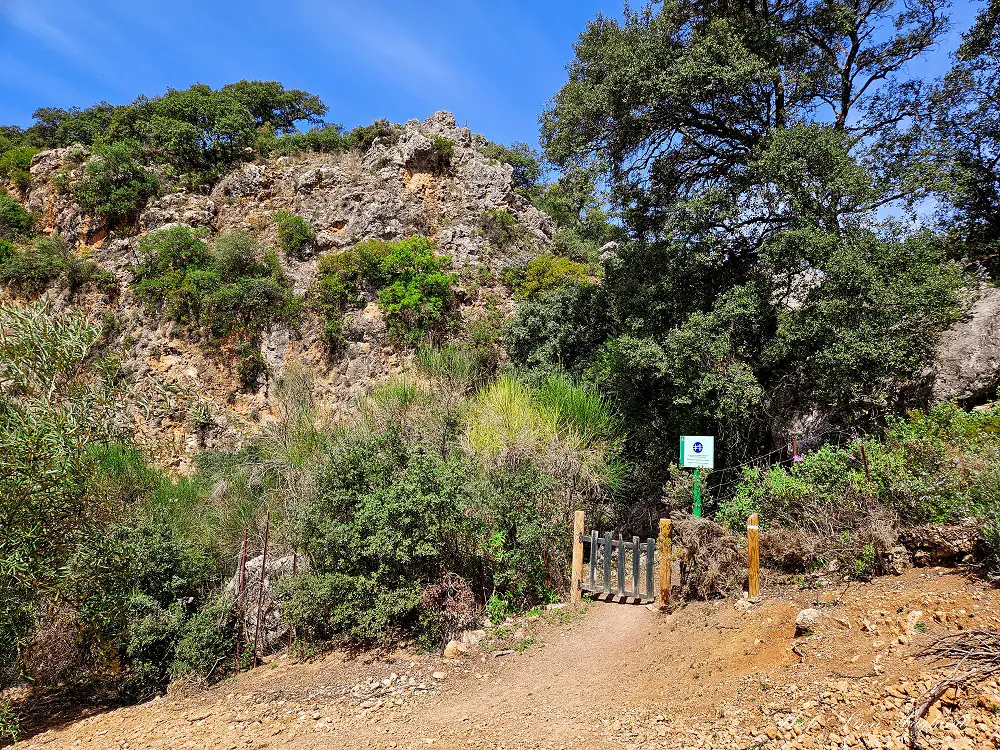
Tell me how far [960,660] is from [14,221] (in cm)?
2815

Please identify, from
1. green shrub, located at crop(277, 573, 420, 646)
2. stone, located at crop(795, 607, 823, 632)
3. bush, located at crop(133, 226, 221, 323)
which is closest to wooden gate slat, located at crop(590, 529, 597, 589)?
green shrub, located at crop(277, 573, 420, 646)

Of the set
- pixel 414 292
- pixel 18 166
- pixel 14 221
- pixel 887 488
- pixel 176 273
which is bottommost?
pixel 887 488

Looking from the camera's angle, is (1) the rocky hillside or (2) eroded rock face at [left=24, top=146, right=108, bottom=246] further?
(2) eroded rock face at [left=24, top=146, right=108, bottom=246]

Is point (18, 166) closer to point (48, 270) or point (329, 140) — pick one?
point (48, 270)

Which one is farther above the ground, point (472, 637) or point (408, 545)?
point (408, 545)

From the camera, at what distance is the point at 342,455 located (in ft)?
27.5

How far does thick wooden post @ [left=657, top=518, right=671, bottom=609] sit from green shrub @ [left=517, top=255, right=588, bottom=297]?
933cm

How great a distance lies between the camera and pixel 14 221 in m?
21.3

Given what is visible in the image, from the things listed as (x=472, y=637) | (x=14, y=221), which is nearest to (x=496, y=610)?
(x=472, y=637)

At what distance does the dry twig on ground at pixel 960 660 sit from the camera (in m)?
3.70

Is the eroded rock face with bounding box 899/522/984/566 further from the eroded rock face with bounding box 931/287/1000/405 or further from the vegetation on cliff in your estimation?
the eroded rock face with bounding box 931/287/1000/405

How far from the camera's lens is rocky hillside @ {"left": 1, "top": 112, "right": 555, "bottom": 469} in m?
17.1

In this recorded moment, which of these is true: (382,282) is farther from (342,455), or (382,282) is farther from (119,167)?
(119,167)

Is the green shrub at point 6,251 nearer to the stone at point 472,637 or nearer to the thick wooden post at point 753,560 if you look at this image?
the stone at point 472,637
